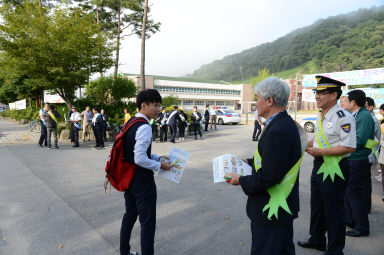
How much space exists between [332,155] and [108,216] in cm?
330

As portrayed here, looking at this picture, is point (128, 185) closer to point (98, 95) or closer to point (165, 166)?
point (165, 166)

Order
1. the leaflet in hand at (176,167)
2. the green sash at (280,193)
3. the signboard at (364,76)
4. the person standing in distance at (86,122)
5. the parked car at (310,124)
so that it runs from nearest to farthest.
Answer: the green sash at (280,193) < the leaflet in hand at (176,167) < the person standing in distance at (86,122) < the parked car at (310,124) < the signboard at (364,76)

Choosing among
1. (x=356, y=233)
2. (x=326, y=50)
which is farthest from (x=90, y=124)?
(x=326, y=50)

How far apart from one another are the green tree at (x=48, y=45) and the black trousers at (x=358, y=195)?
14420 millimetres

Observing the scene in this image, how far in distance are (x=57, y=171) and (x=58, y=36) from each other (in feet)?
33.5

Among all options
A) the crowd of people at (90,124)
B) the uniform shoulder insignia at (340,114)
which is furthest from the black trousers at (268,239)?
the crowd of people at (90,124)

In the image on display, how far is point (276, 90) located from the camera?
1.81 m

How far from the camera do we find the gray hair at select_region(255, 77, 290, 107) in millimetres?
1809

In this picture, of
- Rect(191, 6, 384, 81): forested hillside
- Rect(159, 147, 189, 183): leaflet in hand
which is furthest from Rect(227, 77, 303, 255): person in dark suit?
Rect(191, 6, 384, 81): forested hillside

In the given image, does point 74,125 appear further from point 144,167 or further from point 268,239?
point 268,239

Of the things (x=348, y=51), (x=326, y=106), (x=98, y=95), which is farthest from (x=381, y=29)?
(x=326, y=106)

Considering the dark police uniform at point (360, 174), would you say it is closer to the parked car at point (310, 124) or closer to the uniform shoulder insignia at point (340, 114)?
the uniform shoulder insignia at point (340, 114)

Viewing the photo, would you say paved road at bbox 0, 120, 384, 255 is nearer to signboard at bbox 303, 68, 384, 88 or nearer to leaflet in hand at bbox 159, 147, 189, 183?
leaflet in hand at bbox 159, 147, 189, 183

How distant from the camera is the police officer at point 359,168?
11.4ft
